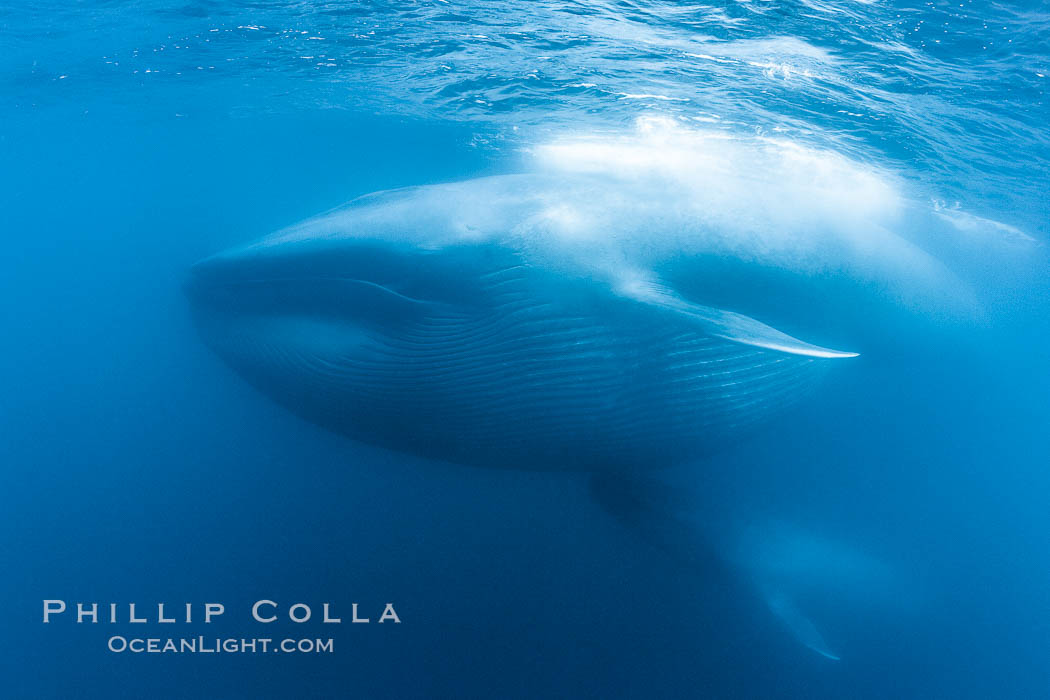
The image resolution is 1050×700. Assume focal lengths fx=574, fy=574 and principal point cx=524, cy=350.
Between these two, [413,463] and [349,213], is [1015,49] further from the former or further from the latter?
[413,463]

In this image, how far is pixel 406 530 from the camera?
24.7 ft

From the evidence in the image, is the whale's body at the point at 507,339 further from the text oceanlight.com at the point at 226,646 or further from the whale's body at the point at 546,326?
the text oceanlight.com at the point at 226,646

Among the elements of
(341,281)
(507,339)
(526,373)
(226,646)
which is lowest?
(226,646)

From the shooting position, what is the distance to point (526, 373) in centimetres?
437

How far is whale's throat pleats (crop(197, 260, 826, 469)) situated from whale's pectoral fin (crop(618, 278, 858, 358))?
83 millimetres

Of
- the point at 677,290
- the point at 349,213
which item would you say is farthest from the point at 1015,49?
the point at 349,213

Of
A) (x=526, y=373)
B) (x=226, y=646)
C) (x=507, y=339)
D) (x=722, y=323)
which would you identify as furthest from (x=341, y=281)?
(x=226, y=646)

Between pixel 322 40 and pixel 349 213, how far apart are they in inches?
386

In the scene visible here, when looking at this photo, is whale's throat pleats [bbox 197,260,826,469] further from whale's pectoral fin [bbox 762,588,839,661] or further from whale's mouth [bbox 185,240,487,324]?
whale's pectoral fin [bbox 762,588,839,661]

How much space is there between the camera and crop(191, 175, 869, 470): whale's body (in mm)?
4379

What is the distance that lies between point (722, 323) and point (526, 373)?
153 centimetres

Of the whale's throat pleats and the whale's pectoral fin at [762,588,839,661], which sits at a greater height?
the whale's throat pleats

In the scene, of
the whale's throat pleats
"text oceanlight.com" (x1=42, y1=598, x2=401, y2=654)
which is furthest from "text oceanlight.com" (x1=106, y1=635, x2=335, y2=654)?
the whale's throat pleats

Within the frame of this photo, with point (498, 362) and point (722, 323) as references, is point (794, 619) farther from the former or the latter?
point (498, 362)
